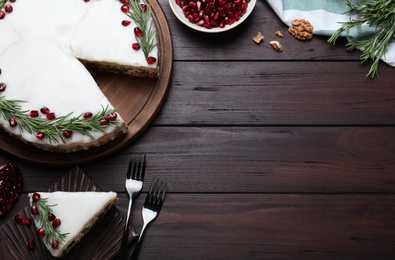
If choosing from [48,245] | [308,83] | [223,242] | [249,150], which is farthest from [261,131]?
[48,245]

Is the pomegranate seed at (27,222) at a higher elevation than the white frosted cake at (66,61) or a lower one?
lower

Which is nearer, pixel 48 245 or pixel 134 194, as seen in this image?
pixel 48 245

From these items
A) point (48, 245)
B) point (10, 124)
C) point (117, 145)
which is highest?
point (10, 124)

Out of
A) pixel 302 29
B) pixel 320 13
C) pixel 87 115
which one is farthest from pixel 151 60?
pixel 320 13

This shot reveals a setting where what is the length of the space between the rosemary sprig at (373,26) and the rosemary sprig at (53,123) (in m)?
1.05

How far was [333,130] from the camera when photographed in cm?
249

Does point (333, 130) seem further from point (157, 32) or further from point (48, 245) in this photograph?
point (48, 245)

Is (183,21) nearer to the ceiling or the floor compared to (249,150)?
nearer to the ceiling

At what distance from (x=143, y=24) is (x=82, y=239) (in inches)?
35.4

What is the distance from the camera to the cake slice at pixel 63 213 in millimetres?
2254

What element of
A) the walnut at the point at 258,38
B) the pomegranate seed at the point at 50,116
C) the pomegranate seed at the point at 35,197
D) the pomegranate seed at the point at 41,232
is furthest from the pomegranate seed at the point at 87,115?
the walnut at the point at 258,38

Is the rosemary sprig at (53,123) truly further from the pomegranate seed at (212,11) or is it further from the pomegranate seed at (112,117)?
→ the pomegranate seed at (212,11)

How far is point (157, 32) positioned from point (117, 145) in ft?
1.68

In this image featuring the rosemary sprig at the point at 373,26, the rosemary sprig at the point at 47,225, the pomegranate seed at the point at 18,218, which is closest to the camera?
the rosemary sprig at the point at 47,225
